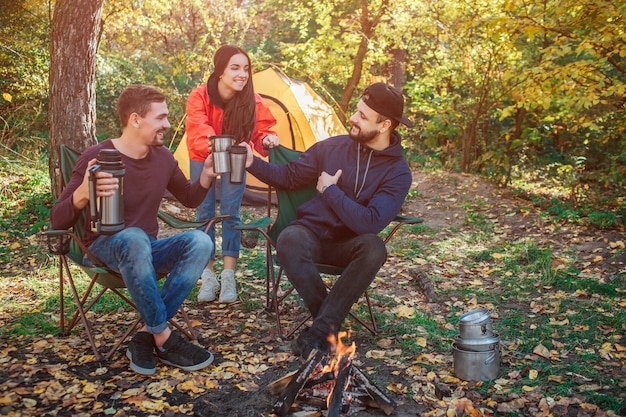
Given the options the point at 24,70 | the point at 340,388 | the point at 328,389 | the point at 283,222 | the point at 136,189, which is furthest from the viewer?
the point at 24,70

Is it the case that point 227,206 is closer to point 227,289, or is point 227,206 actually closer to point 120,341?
point 227,289

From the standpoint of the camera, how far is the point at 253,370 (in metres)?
2.74

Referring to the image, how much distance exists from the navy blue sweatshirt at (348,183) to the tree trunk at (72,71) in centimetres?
256

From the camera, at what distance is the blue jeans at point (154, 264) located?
253 cm

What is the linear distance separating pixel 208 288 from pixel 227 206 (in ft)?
1.86

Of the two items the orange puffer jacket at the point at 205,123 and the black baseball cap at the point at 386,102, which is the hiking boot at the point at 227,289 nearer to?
the orange puffer jacket at the point at 205,123

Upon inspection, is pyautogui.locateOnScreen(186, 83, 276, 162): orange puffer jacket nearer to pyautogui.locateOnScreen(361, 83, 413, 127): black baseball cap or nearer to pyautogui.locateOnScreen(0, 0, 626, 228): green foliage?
pyautogui.locateOnScreen(361, 83, 413, 127): black baseball cap

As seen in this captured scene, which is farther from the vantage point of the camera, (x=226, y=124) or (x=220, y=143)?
(x=226, y=124)

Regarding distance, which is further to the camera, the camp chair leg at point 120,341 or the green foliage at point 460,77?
the green foliage at point 460,77

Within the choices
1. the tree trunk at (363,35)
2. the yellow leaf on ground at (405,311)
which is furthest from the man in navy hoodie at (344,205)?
the tree trunk at (363,35)

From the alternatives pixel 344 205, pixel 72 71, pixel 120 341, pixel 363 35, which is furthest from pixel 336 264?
pixel 363 35

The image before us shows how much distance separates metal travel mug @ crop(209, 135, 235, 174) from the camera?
9.39 feet

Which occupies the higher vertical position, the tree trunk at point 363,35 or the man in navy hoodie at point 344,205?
the tree trunk at point 363,35

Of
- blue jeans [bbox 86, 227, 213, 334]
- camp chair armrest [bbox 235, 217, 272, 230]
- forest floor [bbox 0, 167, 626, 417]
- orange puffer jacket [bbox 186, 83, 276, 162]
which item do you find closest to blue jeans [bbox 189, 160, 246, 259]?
orange puffer jacket [bbox 186, 83, 276, 162]
